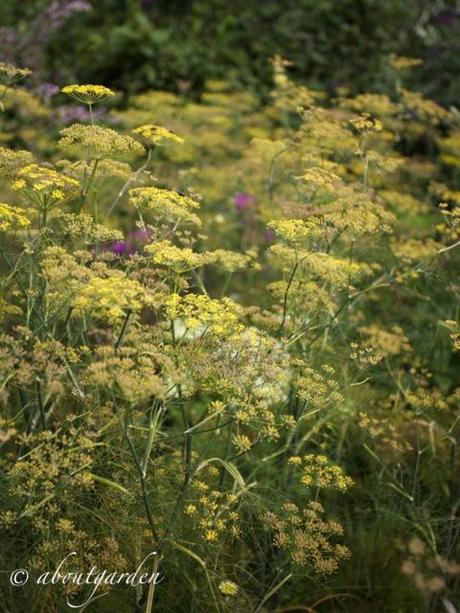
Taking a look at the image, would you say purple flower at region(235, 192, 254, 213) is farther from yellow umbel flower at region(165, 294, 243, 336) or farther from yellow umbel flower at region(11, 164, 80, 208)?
yellow umbel flower at region(165, 294, 243, 336)

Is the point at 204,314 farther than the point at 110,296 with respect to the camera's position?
Yes

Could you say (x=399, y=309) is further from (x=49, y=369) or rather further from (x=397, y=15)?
(x=397, y=15)

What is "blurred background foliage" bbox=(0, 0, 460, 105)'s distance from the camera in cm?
829

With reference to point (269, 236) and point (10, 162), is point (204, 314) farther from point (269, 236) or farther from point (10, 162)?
point (269, 236)

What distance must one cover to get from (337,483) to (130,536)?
77 cm

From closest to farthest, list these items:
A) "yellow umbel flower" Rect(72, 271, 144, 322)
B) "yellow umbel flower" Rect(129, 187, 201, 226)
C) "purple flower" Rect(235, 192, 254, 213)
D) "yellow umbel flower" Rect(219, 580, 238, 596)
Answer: "yellow umbel flower" Rect(72, 271, 144, 322), "yellow umbel flower" Rect(219, 580, 238, 596), "yellow umbel flower" Rect(129, 187, 201, 226), "purple flower" Rect(235, 192, 254, 213)

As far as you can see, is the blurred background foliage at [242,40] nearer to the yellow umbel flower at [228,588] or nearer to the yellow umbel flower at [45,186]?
the yellow umbel flower at [45,186]

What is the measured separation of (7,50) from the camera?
22.3 ft

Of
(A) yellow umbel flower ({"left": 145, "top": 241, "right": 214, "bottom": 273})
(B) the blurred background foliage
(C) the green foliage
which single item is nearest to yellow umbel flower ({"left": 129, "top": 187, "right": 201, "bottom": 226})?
(C) the green foliage

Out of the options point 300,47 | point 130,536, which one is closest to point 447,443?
point 130,536

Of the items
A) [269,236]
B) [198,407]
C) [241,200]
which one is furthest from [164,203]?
[269,236]

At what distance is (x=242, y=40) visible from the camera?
862cm

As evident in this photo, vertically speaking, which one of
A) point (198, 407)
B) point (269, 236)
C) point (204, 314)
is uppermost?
point (204, 314)

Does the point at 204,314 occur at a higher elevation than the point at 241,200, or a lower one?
higher
